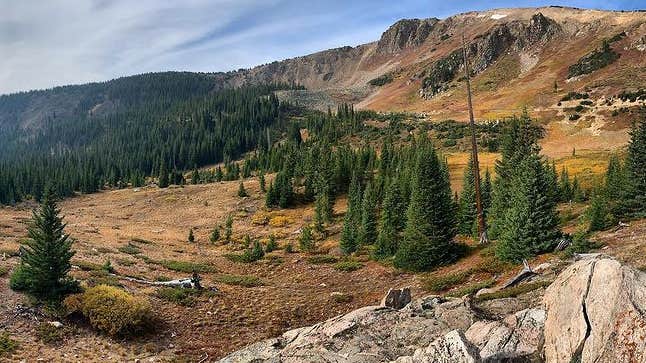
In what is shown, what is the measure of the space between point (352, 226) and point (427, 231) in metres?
16.9

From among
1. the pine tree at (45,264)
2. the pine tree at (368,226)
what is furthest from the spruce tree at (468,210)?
the pine tree at (45,264)

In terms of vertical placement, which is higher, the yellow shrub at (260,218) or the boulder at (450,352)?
the boulder at (450,352)

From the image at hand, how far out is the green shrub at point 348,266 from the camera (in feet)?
131

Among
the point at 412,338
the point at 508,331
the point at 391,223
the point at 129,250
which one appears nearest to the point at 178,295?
the point at 129,250

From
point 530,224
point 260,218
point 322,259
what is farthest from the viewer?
point 260,218

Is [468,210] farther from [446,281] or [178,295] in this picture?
[178,295]

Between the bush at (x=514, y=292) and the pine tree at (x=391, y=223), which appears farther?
the pine tree at (x=391, y=223)

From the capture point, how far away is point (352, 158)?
91.8 m

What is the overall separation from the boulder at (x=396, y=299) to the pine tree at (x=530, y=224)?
11215mm

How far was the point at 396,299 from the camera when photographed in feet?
65.1

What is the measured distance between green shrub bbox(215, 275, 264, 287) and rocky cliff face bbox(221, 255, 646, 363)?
18703 millimetres

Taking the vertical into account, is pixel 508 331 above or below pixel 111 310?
above

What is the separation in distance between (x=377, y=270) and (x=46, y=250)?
931 inches

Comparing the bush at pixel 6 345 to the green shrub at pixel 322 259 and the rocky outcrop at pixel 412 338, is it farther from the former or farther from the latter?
the green shrub at pixel 322 259
